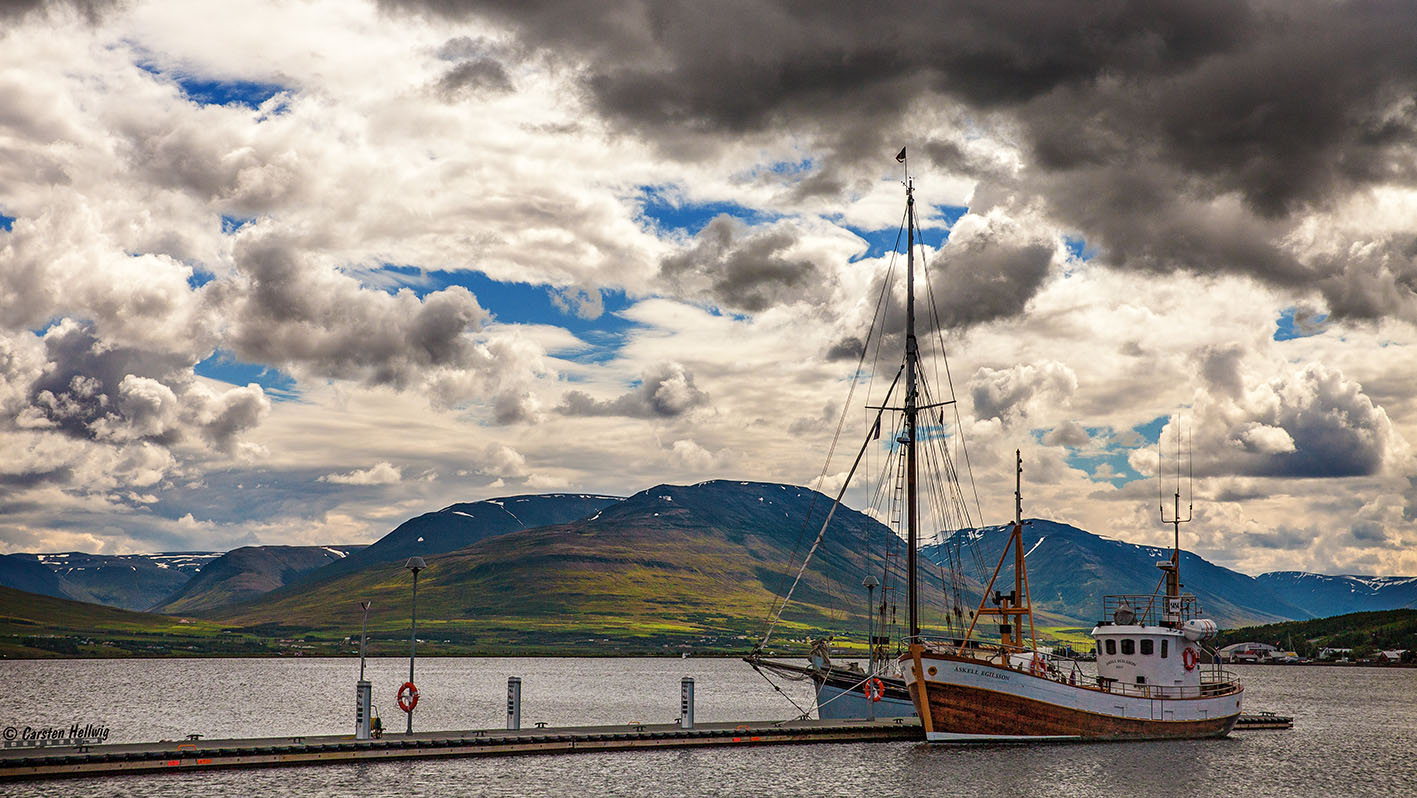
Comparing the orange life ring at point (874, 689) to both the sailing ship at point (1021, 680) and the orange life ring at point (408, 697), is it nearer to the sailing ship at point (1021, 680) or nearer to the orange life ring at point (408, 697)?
the sailing ship at point (1021, 680)

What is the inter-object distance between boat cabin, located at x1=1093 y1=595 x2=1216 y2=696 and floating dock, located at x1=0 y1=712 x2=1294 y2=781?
17.3 metres

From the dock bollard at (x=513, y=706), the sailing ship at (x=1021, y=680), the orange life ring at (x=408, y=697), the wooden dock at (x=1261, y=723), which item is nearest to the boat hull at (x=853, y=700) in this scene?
the sailing ship at (x=1021, y=680)

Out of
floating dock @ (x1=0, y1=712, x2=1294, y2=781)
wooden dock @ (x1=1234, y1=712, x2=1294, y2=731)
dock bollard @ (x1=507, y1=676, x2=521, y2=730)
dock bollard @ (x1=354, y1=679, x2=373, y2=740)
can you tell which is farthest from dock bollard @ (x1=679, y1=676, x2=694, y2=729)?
wooden dock @ (x1=1234, y1=712, x2=1294, y2=731)

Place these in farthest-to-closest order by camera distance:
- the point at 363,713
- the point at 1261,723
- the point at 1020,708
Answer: the point at 1261,723
the point at 1020,708
the point at 363,713

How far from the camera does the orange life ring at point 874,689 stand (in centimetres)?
→ 8312

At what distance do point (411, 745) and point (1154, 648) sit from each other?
5460 cm

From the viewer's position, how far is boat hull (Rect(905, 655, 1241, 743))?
75875 millimetres

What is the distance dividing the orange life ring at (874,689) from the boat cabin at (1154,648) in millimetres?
16160

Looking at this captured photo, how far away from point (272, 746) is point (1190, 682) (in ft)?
219

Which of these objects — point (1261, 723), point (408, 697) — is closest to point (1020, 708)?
point (408, 697)

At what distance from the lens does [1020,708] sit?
7844cm

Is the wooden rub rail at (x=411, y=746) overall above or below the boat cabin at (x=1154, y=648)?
below

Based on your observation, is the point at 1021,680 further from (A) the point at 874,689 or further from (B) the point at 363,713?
(B) the point at 363,713

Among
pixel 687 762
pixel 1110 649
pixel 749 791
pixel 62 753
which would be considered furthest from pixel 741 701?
pixel 62 753
